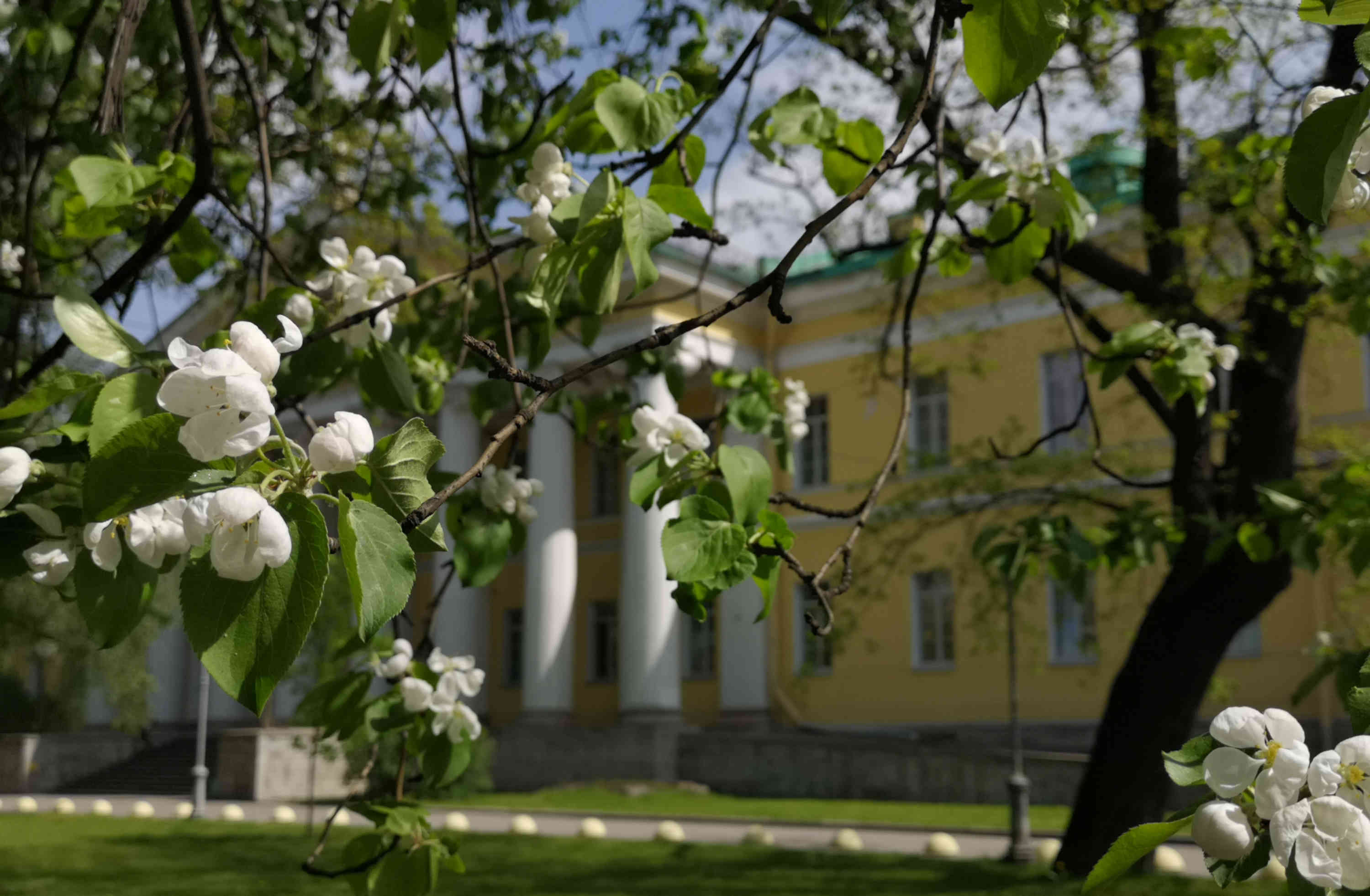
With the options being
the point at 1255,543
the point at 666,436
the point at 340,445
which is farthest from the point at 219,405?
the point at 1255,543

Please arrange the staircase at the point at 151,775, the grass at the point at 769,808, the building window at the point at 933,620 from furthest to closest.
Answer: the staircase at the point at 151,775, the building window at the point at 933,620, the grass at the point at 769,808

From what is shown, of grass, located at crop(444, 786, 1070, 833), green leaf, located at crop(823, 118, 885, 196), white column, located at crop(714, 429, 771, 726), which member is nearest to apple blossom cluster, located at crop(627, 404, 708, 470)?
green leaf, located at crop(823, 118, 885, 196)

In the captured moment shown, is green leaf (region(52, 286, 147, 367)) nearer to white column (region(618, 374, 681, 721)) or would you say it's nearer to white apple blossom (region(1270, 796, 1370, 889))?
white apple blossom (region(1270, 796, 1370, 889))

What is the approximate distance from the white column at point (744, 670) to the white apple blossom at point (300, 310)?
18631 millimetres

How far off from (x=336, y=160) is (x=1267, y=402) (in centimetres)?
528

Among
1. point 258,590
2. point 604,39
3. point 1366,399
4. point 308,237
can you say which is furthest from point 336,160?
point 1366,399

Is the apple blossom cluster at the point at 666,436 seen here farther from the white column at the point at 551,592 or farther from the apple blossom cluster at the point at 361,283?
the white column at the point at 551,592

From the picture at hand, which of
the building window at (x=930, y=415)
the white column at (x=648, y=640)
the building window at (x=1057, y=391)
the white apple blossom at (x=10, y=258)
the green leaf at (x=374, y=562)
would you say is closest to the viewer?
the green leaf at (x=374, y=562)

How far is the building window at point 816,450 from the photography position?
895 inches

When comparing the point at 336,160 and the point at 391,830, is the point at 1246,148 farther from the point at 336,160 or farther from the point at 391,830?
the point at 336,160

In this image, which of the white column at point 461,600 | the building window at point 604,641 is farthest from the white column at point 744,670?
the white column at point 461,600

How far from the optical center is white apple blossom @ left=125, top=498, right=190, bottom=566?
5.15ft

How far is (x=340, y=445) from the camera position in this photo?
3.95ft

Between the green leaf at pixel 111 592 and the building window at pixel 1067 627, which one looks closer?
the green leaf at pixel 111 592
